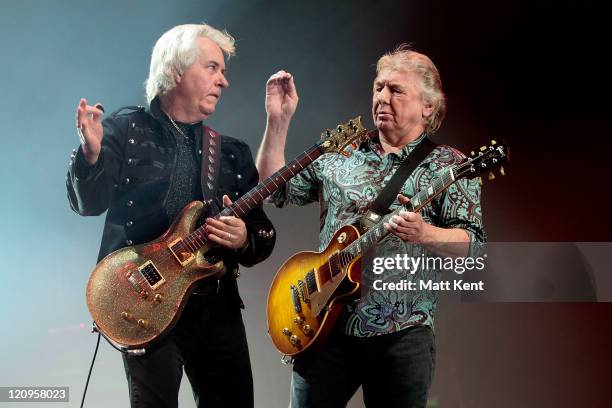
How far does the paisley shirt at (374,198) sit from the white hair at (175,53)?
0.62 m

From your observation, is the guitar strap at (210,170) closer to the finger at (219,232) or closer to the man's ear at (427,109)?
the finger at (219,232)

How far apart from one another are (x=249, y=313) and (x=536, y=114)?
176cm

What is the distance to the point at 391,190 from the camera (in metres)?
2.67

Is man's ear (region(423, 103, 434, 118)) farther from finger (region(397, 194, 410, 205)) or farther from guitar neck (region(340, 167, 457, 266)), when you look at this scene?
finger (region(397, 194, 410, 205))

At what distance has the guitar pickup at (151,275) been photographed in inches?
104

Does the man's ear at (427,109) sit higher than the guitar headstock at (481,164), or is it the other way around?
the man's ear at (427,109)

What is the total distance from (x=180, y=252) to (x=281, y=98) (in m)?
0.86

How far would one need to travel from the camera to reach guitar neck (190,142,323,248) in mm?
2760

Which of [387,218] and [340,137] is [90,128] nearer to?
[340,137]

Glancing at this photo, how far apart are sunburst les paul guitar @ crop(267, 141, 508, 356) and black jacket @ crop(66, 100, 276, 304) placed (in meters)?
0.21

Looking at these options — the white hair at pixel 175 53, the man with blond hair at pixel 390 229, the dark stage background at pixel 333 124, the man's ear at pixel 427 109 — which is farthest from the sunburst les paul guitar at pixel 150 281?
the dark stage background at pixel 333 124

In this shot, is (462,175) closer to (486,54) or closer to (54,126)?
(486,54)

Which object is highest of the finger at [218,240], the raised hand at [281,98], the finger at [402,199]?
the raised hand at [281,98]

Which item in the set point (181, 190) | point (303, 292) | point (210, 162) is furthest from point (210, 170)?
point (303, 292)
